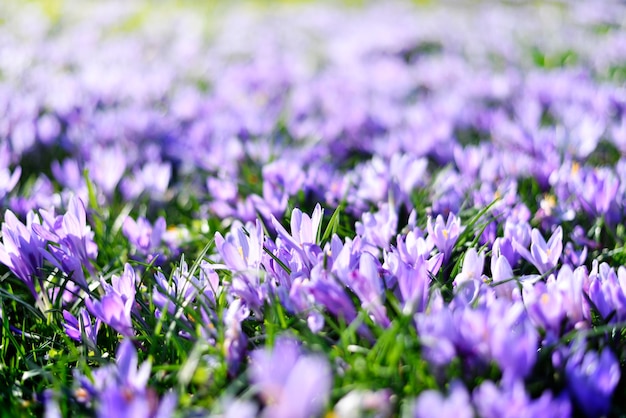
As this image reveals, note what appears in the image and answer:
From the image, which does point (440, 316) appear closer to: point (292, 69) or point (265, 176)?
point (265, 176)

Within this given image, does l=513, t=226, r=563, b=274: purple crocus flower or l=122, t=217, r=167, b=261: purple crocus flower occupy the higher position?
l=513, t=226, r=563, b=274: purple crocus flower

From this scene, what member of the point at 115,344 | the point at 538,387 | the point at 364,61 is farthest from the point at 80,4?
the point at 538,387

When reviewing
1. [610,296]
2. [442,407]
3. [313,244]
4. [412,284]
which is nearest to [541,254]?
[610,296]

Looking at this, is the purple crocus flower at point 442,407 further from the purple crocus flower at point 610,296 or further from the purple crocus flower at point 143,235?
the purple crocus flower at point 143,235

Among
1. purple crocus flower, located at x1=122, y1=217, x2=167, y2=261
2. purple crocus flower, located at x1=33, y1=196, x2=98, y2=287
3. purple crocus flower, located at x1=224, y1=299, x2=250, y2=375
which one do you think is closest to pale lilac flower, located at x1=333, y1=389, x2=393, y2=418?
purple crocus flower, located at x1=224, y1=299, x2=250, y2=375

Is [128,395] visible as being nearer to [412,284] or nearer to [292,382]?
[292,382]

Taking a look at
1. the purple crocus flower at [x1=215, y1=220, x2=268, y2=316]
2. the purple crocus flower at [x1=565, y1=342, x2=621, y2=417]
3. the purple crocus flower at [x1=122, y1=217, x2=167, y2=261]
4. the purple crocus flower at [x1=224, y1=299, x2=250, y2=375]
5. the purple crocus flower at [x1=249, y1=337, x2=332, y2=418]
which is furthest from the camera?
the purple crocus flower at [x1=122, y1=217, x2=167, y2=261]

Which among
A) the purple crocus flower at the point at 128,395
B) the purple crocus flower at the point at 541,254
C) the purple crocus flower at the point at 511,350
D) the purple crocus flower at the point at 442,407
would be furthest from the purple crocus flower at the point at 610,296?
the purple crocus flower at the point at 128,395

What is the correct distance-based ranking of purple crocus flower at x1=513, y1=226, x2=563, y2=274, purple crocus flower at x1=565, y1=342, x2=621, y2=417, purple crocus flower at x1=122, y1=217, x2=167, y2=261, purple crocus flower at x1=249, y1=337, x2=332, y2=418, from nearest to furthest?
purple crocus flower at x1=249, y1=337, x2=332, y2=418 → purple crocus flower at x1=565, y1=342, x2=621, y2=417 → purple crocus flower at x1=513, y1=226, x2=563, y2=274 → purple crocus flower at x1=122, y1=217, x2=167, y2=261

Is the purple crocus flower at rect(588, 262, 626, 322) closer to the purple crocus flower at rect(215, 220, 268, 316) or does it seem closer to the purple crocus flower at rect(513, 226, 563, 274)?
the purple crocus flower at rect(513, 226, 563, 274)
